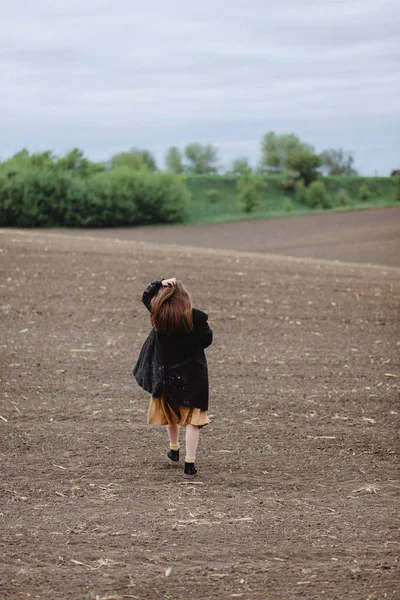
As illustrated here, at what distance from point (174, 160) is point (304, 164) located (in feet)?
72.2

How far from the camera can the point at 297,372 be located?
9.83 meters

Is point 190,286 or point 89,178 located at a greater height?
point 89,178

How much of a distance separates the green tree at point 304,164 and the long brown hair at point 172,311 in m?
83.6

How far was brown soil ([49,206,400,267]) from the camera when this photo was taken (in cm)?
3275

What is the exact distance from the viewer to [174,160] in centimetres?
10481

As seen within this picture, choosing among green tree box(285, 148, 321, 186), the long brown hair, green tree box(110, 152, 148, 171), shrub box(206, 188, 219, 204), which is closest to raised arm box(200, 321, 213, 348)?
the long brown hair

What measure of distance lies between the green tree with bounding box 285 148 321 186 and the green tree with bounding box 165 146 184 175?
17291mm

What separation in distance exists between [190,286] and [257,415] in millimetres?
7556

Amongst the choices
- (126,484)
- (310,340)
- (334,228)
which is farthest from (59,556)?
(334,228)

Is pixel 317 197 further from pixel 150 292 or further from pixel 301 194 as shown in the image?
pixel 150 292

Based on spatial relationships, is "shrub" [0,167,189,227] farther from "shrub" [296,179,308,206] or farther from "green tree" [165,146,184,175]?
"green tree" [165,146,184,175]

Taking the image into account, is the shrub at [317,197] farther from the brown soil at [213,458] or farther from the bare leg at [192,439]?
the bare leg at [192,439]

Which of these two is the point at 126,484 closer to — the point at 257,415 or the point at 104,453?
the point at 104,453

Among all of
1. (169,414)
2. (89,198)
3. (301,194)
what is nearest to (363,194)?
(301,194)
